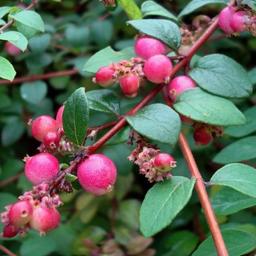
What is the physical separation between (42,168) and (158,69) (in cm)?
29

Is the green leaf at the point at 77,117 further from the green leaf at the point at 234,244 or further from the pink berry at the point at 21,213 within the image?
the green leaf at the point at 234,244

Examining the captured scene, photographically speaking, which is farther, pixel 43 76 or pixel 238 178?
pixel 43 76

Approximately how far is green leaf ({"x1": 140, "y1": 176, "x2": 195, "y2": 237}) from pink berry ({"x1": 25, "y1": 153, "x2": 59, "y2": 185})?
0.14 metres

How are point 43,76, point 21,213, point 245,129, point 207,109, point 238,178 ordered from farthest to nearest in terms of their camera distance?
1. point 43,76
2. point 245,129
3. point 207,109
4. point 238,178
5. point 21,213

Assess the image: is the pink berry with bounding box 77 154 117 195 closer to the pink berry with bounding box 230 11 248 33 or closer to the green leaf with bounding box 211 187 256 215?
the green leaf with bounding box 211 187 256 215

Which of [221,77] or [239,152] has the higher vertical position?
[221,77]

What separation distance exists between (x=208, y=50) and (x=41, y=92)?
51 centimetres

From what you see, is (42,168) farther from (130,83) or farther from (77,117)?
(130,83)

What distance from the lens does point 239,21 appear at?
1.00 meters

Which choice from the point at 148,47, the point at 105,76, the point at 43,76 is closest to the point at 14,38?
the point at 105,76

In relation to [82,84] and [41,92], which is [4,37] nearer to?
[41,92]

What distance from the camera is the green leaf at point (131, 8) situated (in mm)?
1134

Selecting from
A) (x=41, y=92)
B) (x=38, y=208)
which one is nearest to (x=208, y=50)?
(x=41, y=92)

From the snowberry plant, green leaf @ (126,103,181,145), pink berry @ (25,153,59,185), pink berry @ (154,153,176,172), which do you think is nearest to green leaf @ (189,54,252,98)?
the snowberry plant
